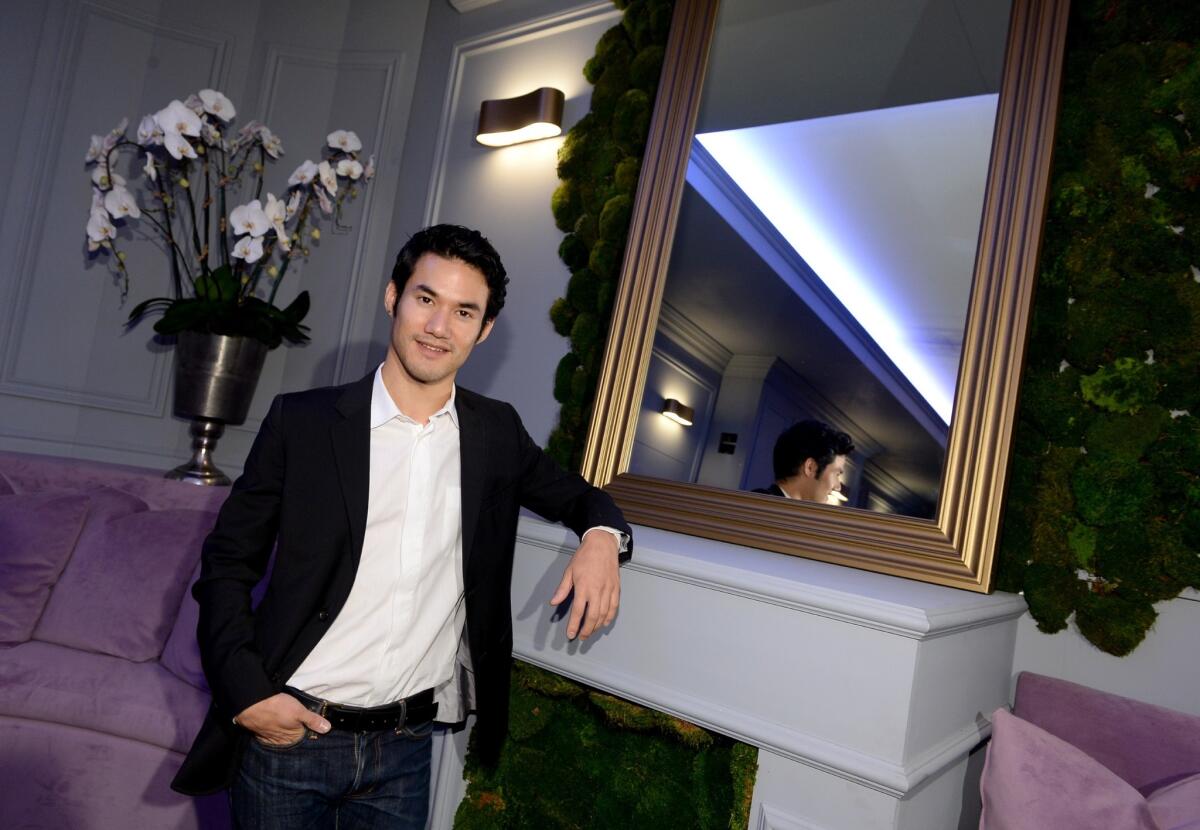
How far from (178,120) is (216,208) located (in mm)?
774

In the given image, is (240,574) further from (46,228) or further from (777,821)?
(46,228)

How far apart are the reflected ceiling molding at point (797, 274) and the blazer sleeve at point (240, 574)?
4.18ft

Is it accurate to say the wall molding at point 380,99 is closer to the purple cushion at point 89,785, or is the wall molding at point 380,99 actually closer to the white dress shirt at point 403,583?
the purple cushion at point 89,785

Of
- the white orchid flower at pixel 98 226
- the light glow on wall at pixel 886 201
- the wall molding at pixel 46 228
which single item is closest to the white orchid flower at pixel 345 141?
the white orchid flower at pixel 98 226

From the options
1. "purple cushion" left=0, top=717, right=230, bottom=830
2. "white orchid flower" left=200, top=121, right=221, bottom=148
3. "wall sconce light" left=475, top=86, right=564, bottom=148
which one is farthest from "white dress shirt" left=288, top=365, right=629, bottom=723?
"white orchid flower" left=200, top=121, right=221, bottom=148

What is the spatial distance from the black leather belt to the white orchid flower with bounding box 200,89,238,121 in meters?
2.42

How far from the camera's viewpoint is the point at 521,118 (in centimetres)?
290

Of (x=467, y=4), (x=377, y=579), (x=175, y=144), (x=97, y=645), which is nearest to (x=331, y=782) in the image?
(x=377, y=579)

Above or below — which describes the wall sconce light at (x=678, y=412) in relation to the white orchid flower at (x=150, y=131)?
below

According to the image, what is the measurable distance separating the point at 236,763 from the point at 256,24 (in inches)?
135

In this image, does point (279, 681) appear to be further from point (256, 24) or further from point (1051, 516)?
point (256, 24)

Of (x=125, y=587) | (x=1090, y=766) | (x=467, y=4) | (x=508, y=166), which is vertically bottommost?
(x=125, y=587)

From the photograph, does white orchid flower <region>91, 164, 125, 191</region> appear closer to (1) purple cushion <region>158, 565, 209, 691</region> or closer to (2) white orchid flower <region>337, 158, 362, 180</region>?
(2) white orchid flower <region>337, 158, 362, 180</region>

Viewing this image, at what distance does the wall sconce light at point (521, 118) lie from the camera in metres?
2.83
